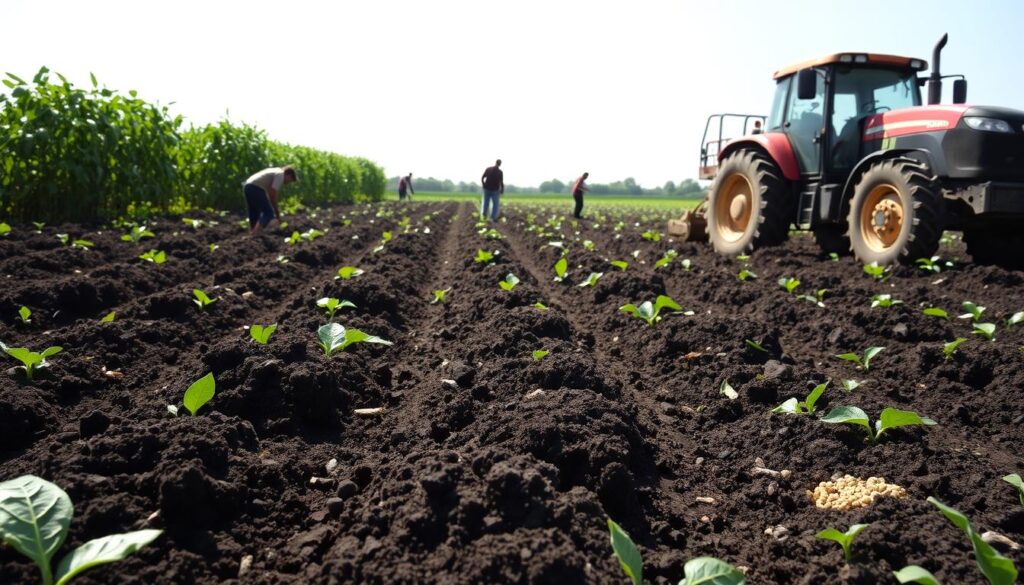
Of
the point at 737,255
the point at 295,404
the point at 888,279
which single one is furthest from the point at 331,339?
the point at 737,255

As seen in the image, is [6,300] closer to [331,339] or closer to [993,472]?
[331,339]

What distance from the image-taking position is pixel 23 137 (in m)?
9.64

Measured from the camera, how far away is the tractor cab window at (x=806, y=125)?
8133mm

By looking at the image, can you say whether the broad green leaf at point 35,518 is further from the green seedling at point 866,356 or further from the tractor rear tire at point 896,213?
the tractor rear tire at point 896,213

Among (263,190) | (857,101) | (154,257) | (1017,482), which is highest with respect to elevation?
(857,101)

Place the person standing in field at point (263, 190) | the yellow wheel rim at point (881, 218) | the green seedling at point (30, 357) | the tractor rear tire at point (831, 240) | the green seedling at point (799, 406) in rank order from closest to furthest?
the green seedling at point (799, 406) < the green seedling at point (30, 357) < the yellow wheel rim at point (881, 218) < the tractor rear tire at point (831, 240) < the person standing in field at point (263, 190)

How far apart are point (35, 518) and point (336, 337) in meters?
2.06

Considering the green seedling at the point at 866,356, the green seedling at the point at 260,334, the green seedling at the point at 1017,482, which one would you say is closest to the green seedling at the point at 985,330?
the green seedling at the point at 866,356

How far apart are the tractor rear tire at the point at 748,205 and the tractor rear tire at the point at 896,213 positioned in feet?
3.68

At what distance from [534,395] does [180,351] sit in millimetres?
2572

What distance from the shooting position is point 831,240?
8.76 m

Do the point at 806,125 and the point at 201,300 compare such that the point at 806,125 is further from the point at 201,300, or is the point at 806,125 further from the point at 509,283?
the point at 201,300

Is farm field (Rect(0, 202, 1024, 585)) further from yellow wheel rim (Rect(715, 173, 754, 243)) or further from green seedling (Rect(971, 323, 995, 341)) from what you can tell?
yellow wheel rim (Rect(715, 173, 754, 243))

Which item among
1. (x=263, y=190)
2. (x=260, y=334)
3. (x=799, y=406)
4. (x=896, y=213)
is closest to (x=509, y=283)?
(x=260, y=334)
